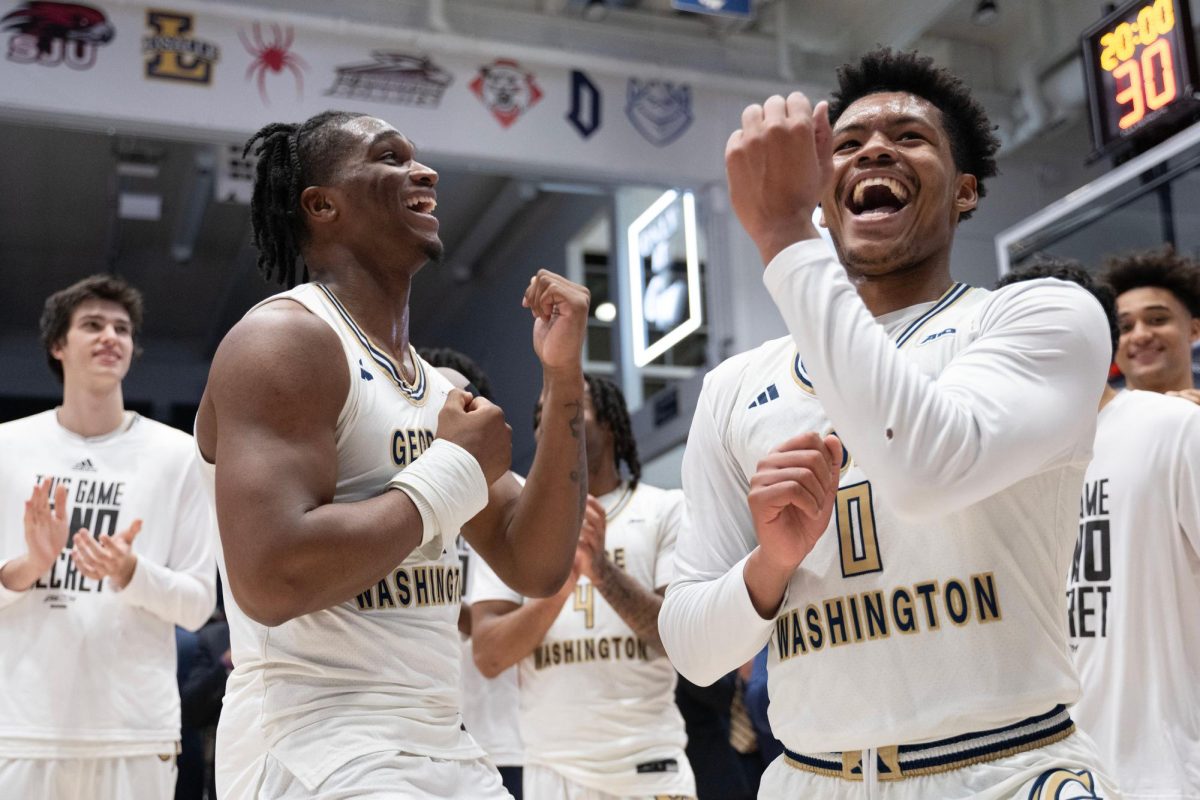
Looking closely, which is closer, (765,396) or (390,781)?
(390,781)

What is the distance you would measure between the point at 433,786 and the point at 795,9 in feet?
30.9

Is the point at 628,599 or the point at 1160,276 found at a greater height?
the point at 1160,276

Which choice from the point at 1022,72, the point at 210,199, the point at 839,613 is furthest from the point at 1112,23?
the point at 210,199

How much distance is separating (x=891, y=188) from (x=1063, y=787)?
3.52 feet

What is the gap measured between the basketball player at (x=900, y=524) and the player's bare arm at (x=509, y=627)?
2342 millimetres

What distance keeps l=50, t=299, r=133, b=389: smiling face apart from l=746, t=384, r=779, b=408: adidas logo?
3.23m

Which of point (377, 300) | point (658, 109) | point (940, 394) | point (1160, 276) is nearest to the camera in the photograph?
point (940, 394)

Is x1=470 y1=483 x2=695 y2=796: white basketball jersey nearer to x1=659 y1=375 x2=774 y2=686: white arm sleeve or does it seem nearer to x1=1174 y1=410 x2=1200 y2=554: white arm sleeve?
x1=1174 y1=410 x2=1200 y2=554: white arm sleeve

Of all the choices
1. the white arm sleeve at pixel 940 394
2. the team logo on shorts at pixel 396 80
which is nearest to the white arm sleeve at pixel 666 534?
the white arm sleeve at pixel 940 394

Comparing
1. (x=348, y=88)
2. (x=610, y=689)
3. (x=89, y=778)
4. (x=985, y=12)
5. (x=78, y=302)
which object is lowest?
(x=89, y=778)

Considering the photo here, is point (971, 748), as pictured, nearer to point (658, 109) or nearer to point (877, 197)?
point (877, 197)

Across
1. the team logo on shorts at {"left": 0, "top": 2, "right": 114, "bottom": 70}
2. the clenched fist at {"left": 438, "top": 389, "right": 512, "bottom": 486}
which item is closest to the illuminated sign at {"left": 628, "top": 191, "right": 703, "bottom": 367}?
the team logo on shorts at {"left": 0, "top": 2, "right": 114, "bottom": 70}

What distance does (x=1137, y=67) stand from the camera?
735cm

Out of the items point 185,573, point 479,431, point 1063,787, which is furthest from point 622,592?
point 1063,787
